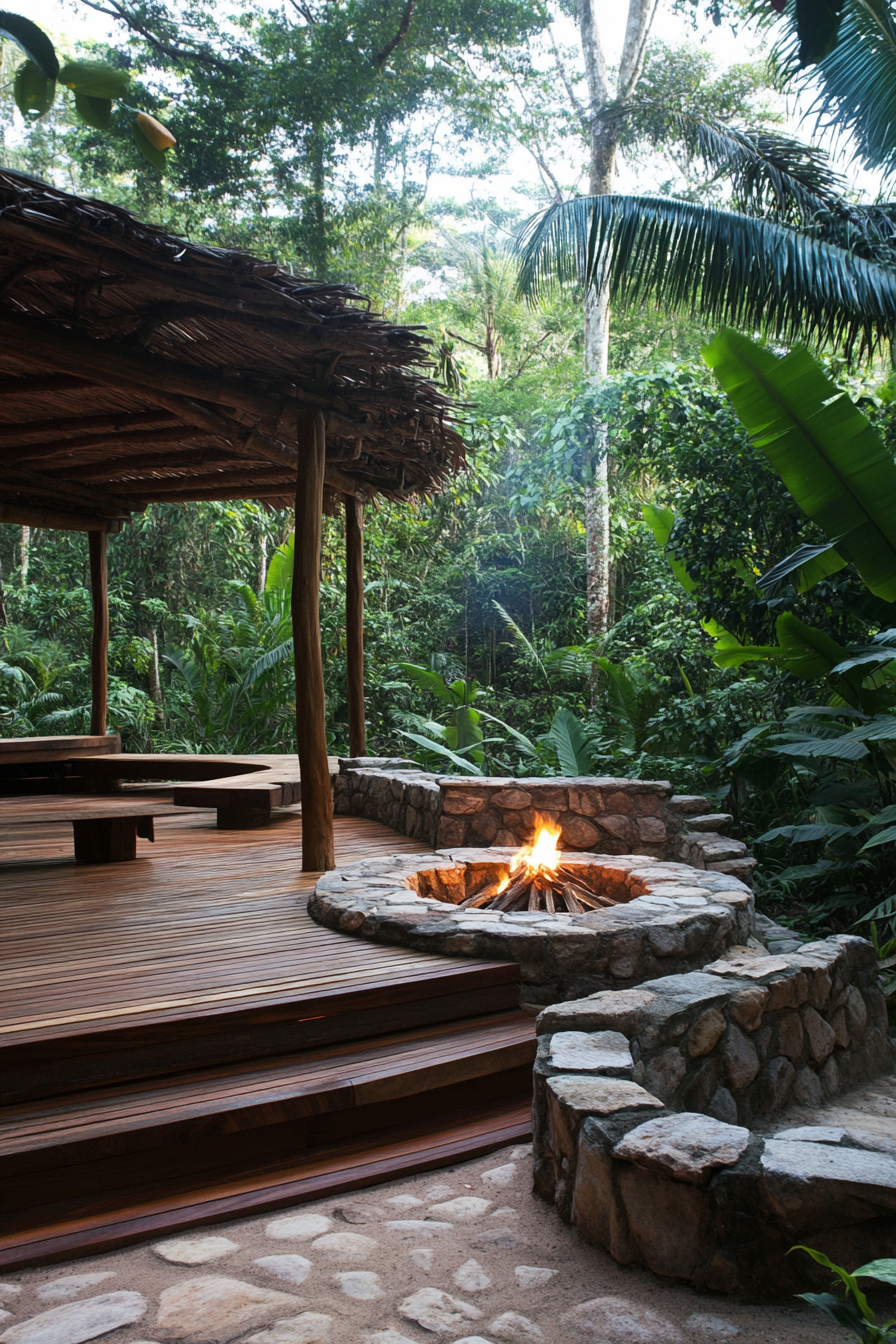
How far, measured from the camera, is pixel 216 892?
5.06m

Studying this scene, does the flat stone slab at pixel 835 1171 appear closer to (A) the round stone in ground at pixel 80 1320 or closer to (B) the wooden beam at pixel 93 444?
(A) the round stone in ground at pixel 80 1320

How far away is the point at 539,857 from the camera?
4941mm

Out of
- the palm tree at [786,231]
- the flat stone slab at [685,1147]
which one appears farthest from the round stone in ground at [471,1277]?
the palm tree at [786,231]

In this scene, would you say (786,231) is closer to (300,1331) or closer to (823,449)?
(823,449)

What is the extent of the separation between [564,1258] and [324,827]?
3.31m

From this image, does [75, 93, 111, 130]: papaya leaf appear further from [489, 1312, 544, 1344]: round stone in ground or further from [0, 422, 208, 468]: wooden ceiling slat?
[0, 422, 208, 468]: wooden ceiling slat

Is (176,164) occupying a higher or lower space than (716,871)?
higher

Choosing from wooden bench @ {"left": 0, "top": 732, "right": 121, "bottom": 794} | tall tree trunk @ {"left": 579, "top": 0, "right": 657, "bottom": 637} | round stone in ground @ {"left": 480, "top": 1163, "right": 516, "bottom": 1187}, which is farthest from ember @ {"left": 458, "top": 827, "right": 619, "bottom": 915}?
tall tree trunk @ {"left": 579, "top": 0, "right": 657, "bottom": 637}

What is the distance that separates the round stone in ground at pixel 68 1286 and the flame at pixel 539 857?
9.33ft

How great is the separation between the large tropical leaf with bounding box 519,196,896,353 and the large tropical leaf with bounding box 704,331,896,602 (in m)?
2.39

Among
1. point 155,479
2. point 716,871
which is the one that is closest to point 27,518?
point 155,479

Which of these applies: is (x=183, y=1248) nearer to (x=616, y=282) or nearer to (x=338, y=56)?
(x=616, y=282)

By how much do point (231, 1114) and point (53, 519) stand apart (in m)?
7.02

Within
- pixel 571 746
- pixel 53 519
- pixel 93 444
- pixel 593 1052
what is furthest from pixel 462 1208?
pixel 53 519
